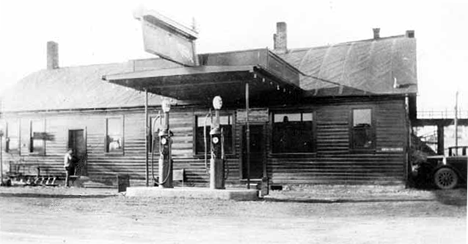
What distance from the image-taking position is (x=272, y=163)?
20.2m

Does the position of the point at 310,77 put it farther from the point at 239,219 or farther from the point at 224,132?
the point at 239,219

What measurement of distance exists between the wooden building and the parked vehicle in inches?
59.0

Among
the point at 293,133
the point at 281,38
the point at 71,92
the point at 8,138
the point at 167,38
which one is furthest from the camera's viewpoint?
the point at 8,138

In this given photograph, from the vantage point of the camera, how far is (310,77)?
68.1 feet

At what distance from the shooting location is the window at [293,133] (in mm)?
19703

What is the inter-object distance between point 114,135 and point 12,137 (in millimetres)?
5708

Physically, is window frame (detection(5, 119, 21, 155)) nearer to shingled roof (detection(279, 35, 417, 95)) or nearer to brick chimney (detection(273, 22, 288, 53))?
brick chimney (detection(273, 22, 288, 53))

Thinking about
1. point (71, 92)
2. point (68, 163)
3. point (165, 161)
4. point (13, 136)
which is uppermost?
point (71, 92)

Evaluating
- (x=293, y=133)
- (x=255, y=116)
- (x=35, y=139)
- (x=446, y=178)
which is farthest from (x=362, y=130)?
(x=35, y=139)

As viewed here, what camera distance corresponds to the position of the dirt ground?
28.5ft

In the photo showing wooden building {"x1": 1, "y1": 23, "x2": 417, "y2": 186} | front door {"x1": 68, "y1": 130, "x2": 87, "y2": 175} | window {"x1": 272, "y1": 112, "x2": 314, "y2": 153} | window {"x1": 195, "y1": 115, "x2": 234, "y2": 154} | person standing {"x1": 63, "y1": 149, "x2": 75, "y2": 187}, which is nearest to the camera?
wooden building {"x1": 1, "y1": 23, "x2": 417, "y2": 186}

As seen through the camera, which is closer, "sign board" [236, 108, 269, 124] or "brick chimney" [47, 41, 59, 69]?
"sign board" [236, 108, 269, 124]

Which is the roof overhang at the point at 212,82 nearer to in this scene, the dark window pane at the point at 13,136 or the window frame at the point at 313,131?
the window frame at the point at 313,131

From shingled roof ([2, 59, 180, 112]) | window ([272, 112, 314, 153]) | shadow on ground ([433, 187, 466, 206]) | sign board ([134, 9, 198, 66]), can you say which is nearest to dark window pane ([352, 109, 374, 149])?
window ([272, 112, 314, 153])
